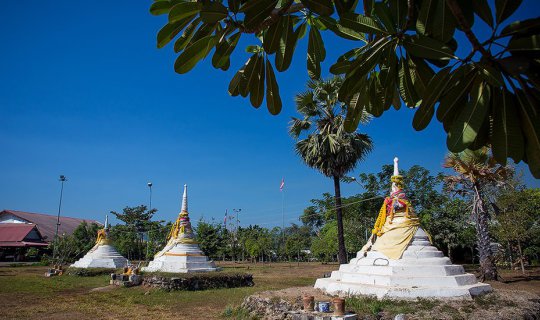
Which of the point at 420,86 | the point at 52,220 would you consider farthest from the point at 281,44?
the point at 52,220

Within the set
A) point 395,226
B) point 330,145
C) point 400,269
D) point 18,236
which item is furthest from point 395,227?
point 18,236

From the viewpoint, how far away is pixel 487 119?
195cm

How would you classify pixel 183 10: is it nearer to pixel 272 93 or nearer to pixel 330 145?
pixel 272 93

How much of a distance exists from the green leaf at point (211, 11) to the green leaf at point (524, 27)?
4.33 feet

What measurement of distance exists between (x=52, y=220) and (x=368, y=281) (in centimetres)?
5414

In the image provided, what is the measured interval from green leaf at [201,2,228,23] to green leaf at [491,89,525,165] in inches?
55.6

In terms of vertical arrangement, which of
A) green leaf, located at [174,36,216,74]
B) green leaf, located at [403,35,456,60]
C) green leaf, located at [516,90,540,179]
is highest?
green leaf, located at [174,36,216,74]

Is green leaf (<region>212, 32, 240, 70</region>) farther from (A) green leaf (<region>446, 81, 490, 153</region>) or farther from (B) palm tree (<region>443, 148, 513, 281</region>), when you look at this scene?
(B) palm tree (<region>443, 148, 513, 281</region>)

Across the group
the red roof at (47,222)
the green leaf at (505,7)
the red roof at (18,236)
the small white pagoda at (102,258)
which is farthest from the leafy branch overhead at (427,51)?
the red roof at (47,222)

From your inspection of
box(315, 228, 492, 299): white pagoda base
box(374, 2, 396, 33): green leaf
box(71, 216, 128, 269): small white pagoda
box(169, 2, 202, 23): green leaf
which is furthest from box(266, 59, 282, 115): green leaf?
box(71, 216, 128, 269): small white pagoda

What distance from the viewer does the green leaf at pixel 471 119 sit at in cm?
178

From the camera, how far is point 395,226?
11070 mm

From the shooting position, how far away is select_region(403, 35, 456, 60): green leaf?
5.85ft

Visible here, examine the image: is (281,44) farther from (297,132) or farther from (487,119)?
(297,132)
